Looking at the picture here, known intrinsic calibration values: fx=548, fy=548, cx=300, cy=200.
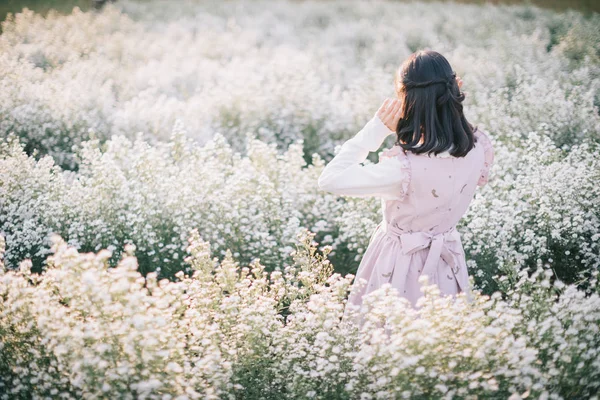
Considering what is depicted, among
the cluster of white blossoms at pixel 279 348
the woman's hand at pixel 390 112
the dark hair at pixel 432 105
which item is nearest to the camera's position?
the cluster of white blossoms at pixel 279 348

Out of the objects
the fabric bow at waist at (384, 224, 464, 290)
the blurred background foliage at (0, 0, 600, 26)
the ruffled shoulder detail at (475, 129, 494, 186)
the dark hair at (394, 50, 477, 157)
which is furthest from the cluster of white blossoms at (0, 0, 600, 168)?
the dark hair at (394, 50, 477, 157)

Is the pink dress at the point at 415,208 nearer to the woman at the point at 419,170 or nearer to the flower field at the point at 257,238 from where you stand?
the woman at the point at 419,170

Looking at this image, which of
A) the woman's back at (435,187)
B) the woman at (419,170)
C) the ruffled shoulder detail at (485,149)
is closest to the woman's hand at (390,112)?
the woman at (419,170)

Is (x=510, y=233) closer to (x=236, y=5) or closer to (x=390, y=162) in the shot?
(x=390, y=162)

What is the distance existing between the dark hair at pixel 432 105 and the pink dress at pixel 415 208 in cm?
8

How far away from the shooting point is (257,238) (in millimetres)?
4023

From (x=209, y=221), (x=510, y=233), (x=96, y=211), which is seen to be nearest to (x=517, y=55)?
(x=510, y=233)

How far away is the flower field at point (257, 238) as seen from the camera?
247 centimetres

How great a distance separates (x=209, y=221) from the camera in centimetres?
421

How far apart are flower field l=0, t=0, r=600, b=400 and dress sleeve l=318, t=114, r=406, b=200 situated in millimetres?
519

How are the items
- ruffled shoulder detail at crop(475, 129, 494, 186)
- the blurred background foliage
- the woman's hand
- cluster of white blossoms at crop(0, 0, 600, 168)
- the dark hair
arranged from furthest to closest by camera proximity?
the blurred background foliage < cluster of white blossoms at crop(0, 0, 600, 168) < ruffled shoulder detail at crop(475, 129, 494, 186) < the woman's hand < the dark hair

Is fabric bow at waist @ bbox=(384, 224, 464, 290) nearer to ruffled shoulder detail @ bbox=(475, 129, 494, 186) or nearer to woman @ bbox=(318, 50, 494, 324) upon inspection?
woman @ bbox=(318, 50, 494, 324)

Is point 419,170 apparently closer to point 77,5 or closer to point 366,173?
point 366,173

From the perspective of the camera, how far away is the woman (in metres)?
2.58
